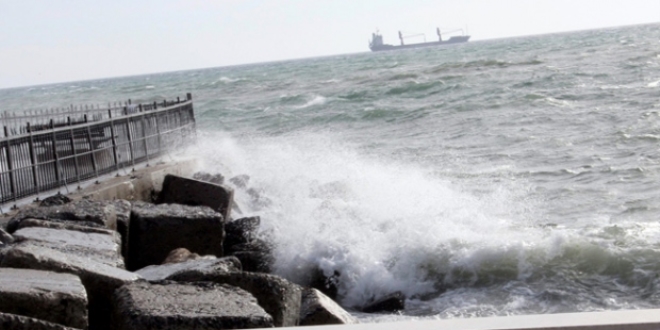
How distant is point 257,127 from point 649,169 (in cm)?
1621

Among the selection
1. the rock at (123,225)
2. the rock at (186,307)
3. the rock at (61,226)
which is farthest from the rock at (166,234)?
the rock at (186,307)

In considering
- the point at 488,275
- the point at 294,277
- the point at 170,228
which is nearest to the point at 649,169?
the point at 488,275

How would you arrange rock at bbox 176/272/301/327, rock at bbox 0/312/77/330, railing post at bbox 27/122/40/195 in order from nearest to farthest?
rock at bbox 0/312/77/330, rock at bbox 176/272/301/327, railing post at bbox 27/122/40/195

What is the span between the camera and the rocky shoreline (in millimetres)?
5250

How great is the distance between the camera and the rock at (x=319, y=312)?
259 inches

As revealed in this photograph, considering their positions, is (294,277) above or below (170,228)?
below

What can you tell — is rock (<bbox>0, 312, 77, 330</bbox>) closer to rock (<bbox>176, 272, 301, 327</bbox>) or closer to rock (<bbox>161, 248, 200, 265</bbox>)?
rock (<bbox>176, 272, 301, 327</bbox>)

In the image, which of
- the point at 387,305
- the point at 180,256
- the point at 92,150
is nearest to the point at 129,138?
the point at 92,150

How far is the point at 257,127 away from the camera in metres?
29.3

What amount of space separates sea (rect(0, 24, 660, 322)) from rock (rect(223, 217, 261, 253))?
0.55 ft

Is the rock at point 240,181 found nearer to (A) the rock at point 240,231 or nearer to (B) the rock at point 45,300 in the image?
(A) the rock at point 240,231

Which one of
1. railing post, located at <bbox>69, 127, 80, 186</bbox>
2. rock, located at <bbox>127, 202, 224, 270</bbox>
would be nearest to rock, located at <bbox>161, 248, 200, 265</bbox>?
rock, located at <bbox>127, 202, 224, 270</bbox>

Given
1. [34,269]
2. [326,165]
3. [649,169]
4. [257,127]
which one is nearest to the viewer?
[34,269]

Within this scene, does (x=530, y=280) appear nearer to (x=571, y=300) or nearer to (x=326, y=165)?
(x=571, y=300)
